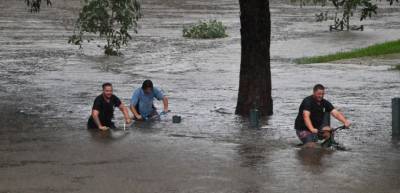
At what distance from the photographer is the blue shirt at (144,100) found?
61.1ft

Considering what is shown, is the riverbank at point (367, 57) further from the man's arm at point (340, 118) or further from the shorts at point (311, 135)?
the man's arm at point (340, 118)

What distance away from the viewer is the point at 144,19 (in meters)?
56.3

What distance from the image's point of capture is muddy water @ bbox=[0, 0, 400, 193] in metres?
12.9

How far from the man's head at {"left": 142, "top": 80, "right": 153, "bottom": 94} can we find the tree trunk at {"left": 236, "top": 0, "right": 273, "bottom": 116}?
2.54 metres

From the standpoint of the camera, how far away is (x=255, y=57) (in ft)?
65.0

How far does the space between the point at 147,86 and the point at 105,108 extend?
4.09ft

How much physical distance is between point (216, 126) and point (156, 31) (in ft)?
97.9

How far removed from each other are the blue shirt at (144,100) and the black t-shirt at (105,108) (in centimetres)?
103

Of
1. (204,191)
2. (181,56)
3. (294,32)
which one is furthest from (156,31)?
(204,191)

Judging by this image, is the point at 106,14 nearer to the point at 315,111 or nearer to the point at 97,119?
the point at 97,119

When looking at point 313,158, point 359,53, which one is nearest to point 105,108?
point 313,158

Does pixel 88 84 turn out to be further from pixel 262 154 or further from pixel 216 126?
pixel 262 154

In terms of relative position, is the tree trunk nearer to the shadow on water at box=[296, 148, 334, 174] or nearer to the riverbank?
the shadow on water at box=[296, 148, 334, 174]

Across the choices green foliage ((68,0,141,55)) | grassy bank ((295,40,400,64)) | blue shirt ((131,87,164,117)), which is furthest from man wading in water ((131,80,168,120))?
grassy bank ((295,40,400,64))
